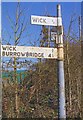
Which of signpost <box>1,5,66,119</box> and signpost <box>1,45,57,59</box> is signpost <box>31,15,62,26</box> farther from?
signpost <box>1,45,57,59</box>

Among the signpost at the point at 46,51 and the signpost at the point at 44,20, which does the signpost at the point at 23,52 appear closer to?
the signpost at the point at 46,51

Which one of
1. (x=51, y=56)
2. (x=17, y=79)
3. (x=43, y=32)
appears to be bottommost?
(x=17, y=79)

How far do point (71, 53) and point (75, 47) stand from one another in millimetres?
142

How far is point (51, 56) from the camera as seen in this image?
425 centimetres

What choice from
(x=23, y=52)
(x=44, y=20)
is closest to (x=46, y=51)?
(x=23, y=52)

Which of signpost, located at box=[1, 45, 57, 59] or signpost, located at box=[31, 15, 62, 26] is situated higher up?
signpost, located at box=[31, 15, 62, 26]

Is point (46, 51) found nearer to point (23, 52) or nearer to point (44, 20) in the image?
point (23, 52)

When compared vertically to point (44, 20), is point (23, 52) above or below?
below

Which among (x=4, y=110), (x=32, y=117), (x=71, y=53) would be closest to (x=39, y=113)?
(x=32, y=117)

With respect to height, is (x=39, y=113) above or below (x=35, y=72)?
below

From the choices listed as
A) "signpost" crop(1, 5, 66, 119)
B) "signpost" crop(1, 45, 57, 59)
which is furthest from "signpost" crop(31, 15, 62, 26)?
"signpost" crop(1, 45, 57, 59)

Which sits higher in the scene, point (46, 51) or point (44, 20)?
point (44, 20)

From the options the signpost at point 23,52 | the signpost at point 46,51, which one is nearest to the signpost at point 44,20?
the signpost at point 46,51

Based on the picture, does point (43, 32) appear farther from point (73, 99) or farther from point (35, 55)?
point (73, 99)
